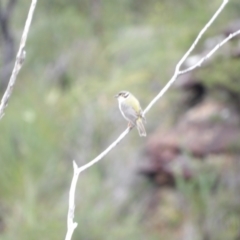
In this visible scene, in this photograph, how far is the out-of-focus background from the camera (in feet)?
26.0

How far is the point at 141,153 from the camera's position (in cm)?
947

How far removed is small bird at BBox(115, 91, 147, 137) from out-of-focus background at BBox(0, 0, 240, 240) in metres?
2.29

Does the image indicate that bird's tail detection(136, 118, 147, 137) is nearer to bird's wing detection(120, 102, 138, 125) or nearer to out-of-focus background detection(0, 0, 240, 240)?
bird's wing detection(120, 102, 138, 125)

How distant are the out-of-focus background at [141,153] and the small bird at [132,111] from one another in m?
2.29

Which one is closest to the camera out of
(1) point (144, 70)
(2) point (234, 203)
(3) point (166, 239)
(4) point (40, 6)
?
(2) point (234, 203)

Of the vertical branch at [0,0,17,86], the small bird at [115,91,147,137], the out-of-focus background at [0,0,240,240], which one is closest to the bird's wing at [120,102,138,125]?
the small bird at [115,91,147,137]

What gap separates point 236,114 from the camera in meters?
8.63

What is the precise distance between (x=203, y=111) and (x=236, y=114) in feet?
1.52

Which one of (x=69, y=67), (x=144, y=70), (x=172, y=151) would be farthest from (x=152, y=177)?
(x=69, y=67)

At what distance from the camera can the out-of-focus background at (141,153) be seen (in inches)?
313

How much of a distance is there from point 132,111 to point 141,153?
4133mm

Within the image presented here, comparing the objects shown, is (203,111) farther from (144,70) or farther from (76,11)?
(76,11)

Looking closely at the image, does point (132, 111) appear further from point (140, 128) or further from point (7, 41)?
point (7, 41)

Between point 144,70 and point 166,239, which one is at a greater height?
point 144,70
